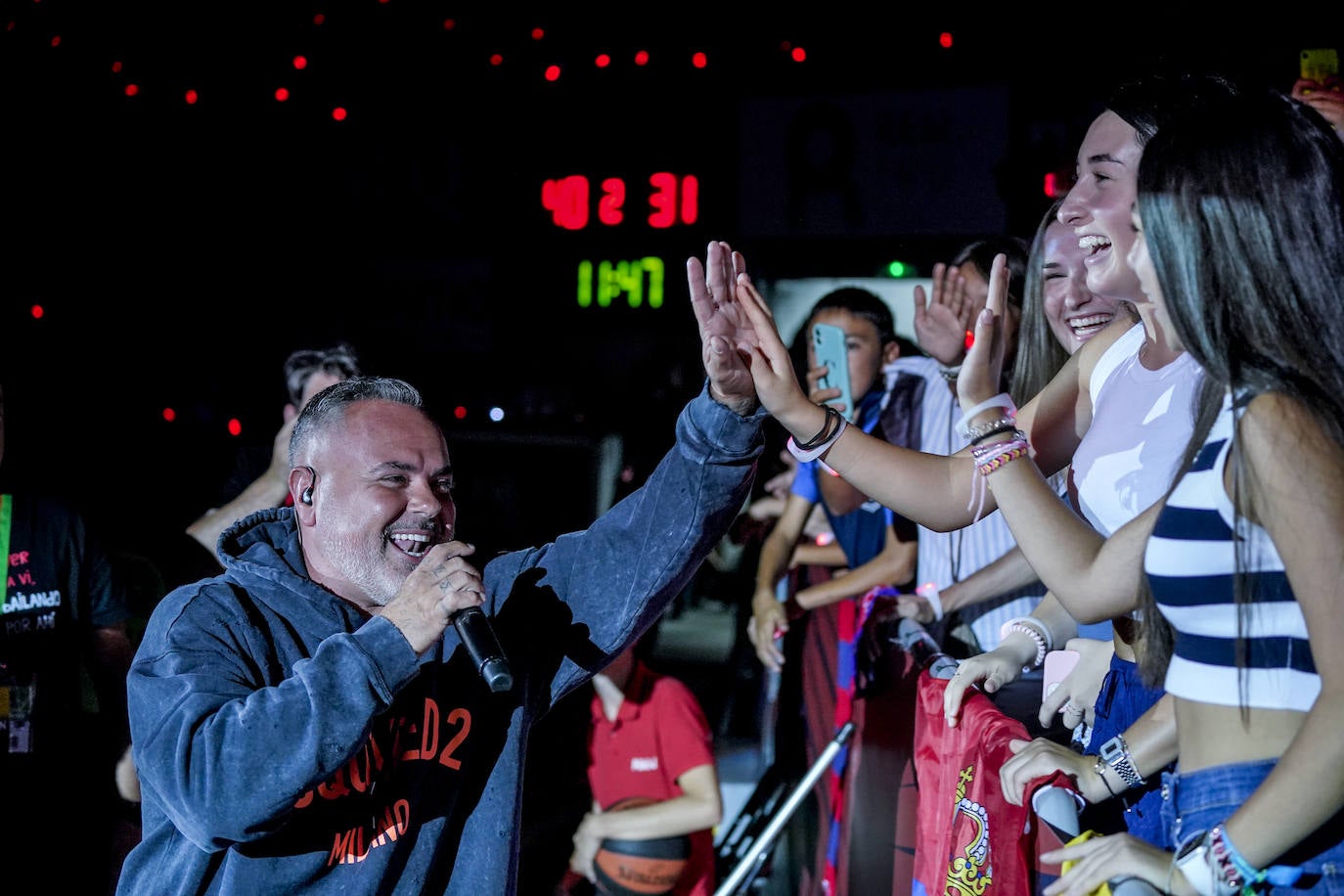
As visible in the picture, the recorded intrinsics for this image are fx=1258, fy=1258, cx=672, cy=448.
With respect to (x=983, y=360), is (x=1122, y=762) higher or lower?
lower

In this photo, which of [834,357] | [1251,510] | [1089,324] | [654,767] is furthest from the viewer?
[654,767]

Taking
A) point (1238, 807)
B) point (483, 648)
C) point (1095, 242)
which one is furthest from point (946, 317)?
point (1238, 807)

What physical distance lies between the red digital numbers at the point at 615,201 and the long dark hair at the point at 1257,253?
6467 mm

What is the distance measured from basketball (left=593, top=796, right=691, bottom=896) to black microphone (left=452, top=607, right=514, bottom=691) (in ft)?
7.92

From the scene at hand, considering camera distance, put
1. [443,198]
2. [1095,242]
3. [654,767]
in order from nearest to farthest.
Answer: [1095,242] → [654,767] → [443,198]

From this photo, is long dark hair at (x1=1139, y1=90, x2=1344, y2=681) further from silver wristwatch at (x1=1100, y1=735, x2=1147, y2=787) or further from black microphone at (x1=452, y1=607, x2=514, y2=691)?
black microphone at (x1=452, y1=607, x2=514, y2=691)

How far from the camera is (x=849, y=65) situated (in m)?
7.50

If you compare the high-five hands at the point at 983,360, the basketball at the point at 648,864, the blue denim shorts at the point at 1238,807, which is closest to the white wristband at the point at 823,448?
the high-five hands at the point at 983,360

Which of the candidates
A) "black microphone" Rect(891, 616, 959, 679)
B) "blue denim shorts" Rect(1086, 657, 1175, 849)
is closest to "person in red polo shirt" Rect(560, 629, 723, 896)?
"black microphone" Rect(891, 616, 959, 679)

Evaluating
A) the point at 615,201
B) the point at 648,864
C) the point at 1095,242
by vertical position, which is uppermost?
the point at 615,201

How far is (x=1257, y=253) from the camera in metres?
1.47

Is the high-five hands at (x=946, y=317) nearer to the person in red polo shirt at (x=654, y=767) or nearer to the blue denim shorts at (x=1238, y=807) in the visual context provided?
the blue denim shorts at (x=1238, y=807)

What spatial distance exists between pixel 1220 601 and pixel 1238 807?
24 cm

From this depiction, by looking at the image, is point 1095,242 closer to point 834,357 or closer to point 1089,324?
point 1089,324
